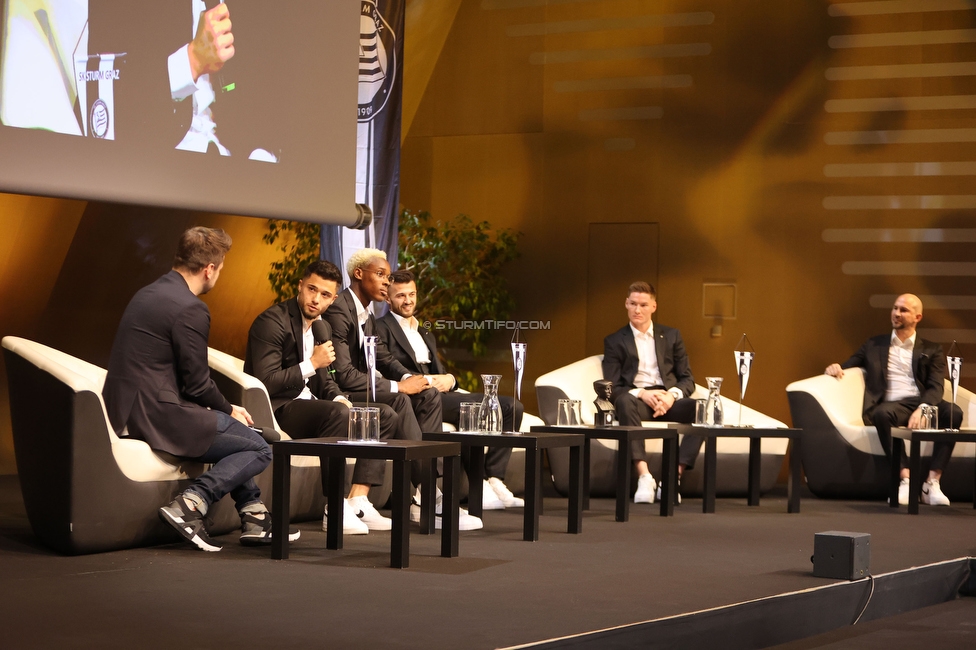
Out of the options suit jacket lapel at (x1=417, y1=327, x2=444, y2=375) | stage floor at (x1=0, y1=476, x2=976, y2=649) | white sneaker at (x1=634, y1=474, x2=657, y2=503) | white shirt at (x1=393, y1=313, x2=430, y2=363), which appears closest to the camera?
stage floor at (x1=0, y1=476, x2=976, y2=649)

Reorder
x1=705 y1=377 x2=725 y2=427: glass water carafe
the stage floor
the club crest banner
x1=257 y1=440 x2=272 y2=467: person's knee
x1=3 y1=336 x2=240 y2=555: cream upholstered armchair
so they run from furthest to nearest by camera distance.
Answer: the club crest banner, x1=705 y1=377 x2=725 y2=427: glass water carafe, x1=257 y1=440 x2=272 y2=467: person's knee, x1=3 y1=336 x2=240 y2=555: cream upholstered armchair, the stage floor

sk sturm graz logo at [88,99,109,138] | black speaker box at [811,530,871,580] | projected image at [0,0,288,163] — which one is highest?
projected image at [0,0,288,163]

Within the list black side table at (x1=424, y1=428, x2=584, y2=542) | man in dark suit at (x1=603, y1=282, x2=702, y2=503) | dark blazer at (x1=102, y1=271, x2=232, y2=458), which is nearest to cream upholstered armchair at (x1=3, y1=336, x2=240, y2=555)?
dark blazer at (x1=102, y1=271, x2=232, y2=458)

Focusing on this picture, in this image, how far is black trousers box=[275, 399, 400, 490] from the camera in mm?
4609

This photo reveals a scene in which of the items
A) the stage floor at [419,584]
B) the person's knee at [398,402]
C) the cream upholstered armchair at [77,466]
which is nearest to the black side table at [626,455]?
the stage floor at [419,584]

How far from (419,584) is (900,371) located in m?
4.13

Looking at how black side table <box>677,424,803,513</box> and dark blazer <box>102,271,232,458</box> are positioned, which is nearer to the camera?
dark blazer <box>102,271,232,458</box>

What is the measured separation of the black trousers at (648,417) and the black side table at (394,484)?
2.20m

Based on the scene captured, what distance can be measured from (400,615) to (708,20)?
5.86 meters

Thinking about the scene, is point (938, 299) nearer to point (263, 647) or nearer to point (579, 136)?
point (579, 136)

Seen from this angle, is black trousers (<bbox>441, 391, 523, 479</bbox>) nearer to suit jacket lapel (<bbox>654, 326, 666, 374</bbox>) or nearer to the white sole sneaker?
the white sole sneaker

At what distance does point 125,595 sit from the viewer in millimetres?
3113

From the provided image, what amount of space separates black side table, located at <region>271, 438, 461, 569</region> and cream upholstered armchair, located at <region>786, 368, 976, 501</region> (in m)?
3.14

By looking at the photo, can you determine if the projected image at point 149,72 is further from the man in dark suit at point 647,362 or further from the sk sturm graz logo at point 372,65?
the man in dark suit at point 647,362
